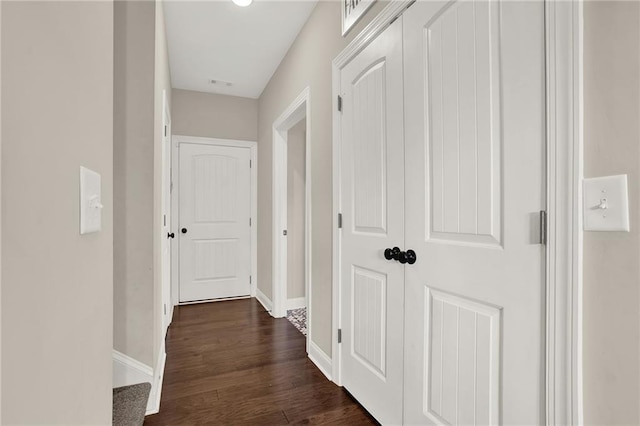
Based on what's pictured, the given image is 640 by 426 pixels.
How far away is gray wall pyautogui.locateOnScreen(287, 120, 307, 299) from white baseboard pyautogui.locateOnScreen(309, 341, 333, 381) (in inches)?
50.8

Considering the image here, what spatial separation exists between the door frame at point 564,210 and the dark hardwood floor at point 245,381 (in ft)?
3.77

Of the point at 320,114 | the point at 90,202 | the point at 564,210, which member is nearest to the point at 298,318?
the point at 320,114

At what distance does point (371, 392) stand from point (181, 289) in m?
2.90

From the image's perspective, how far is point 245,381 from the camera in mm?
2135

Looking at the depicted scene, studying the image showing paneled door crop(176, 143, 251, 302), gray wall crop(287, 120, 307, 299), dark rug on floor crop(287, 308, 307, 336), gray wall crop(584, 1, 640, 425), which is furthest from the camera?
paneled door crop(176, 143, 251, 302)

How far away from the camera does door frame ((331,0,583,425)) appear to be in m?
0.84

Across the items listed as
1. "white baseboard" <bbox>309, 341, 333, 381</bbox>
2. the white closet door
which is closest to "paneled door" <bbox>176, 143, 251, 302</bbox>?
"white baseboard" <bbox>309, 341, 333, 381</bbox>

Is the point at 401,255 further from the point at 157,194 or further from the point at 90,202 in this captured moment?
the point at 157,194

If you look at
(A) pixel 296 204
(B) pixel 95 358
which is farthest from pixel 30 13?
(A) pixel 296 204

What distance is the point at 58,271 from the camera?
476 mm

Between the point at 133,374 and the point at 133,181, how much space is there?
3.46 feet

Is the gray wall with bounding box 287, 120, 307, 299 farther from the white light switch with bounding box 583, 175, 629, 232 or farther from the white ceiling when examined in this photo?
the white light switch with bounding box 583, 175, 629, 232

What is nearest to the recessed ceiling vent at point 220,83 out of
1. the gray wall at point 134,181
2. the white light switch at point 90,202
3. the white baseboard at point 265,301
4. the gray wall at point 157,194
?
the gray wall at point 157,194

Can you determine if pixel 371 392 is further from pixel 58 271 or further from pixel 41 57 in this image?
pixel 41 57
